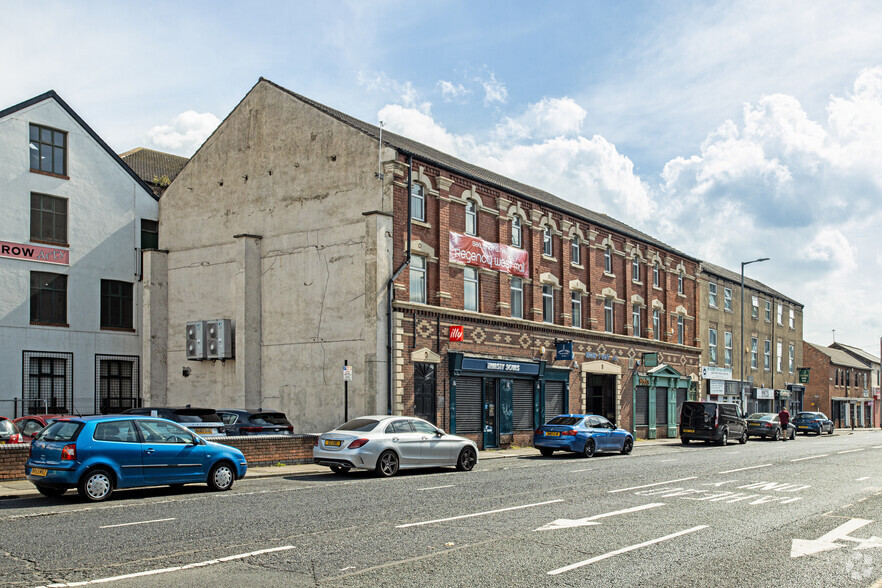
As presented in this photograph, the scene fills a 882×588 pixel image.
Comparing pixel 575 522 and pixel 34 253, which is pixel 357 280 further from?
pixel 575 522

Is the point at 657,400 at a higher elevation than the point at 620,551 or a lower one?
lower

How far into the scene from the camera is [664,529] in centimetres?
1123

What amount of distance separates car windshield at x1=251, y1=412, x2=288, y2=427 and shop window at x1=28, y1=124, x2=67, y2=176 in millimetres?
14223

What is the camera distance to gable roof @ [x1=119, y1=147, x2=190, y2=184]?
40781 millimetres

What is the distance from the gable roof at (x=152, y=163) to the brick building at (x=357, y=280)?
7795 mm

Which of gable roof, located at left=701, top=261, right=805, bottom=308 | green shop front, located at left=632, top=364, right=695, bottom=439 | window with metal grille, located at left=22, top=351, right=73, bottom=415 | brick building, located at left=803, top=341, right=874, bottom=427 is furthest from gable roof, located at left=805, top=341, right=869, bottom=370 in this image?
window with metal grille, located at left=22, top=351, right=73, bottom=415

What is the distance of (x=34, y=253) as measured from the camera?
30.1 meters

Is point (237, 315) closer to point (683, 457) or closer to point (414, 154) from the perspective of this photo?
point (414, 154)

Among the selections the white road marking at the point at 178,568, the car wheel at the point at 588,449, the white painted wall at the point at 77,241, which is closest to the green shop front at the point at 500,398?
the car wheel at the point at 588,449

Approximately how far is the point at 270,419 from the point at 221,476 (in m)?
8.59

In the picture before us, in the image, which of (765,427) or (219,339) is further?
(765,427)

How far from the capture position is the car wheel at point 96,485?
13.6 meters

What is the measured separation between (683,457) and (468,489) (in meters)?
13.2

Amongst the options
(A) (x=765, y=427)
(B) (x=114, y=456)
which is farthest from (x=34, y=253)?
(A) (x=765, y=427)
